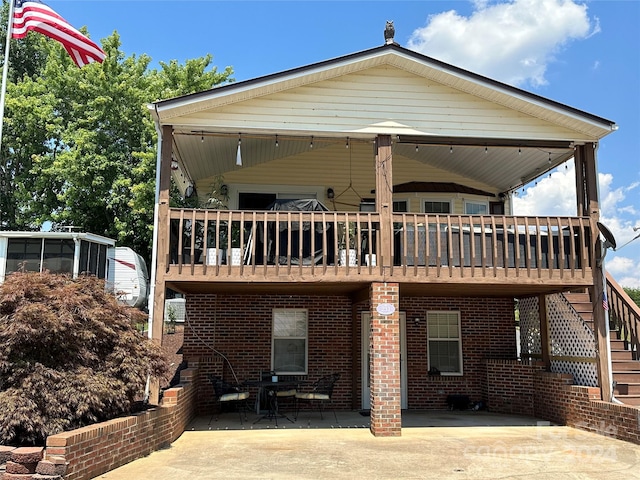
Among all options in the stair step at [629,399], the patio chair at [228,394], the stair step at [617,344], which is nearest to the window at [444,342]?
the stair step at [617,344]

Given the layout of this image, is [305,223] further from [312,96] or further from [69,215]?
[69,215]

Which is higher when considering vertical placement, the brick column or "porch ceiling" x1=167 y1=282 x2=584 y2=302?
"porch ceiling" x1=167 y1=282 x2=584 y2=302

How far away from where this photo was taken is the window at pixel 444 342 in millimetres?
12234

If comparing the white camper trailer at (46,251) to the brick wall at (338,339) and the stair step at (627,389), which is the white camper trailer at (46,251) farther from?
the stair step at (627,389)

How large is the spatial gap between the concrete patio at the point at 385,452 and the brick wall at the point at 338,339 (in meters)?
1.43

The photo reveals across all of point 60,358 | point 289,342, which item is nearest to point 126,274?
point 289,342

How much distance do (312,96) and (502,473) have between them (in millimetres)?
6617

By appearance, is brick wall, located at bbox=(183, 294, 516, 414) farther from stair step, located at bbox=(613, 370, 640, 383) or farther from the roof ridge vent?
the roof ridge vent

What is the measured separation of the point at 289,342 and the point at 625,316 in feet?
22.2

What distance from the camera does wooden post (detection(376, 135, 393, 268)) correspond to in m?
9.13

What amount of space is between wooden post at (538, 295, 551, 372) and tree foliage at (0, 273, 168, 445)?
26.4 feet

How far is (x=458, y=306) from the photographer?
40.7 ft

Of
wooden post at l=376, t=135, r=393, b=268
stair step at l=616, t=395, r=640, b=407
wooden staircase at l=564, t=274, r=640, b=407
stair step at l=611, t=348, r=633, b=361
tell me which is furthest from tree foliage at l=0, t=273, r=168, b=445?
stair step at l=611, t=348, r=633, b=361

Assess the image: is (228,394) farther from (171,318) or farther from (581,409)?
(171,318)
